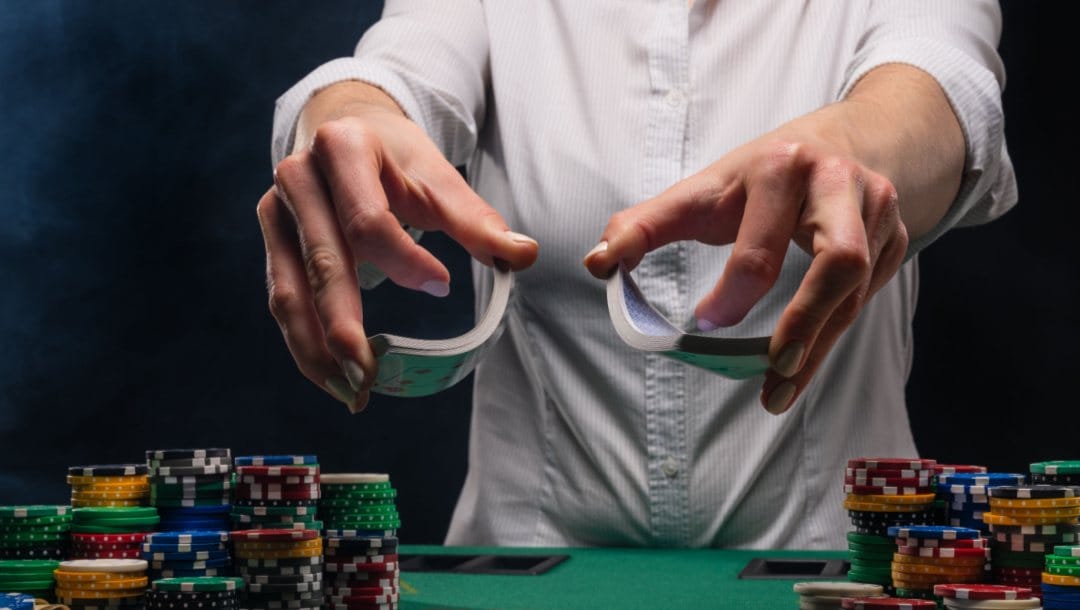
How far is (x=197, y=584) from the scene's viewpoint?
1.60 metres

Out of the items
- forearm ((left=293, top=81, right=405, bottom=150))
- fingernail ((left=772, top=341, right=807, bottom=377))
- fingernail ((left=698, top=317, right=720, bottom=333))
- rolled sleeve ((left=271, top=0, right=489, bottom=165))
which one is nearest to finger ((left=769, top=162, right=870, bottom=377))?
fingernail ((left=772, top=341, right=807, bottom=377))

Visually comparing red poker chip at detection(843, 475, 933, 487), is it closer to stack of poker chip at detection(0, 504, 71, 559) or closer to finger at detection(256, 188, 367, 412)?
finger at detection(256, 188, 367, 412)

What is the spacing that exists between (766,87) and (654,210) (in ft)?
3.17

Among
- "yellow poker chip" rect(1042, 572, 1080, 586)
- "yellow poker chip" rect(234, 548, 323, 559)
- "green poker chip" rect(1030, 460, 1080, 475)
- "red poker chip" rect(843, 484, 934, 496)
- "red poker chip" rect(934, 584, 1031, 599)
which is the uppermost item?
"green poker chip" rect(1030, 460, 1080, 475)

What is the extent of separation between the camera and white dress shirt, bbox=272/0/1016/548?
2.51 meters

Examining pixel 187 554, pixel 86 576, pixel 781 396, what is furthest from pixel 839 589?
pixel 86 576

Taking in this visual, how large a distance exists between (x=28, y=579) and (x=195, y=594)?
0.27 m

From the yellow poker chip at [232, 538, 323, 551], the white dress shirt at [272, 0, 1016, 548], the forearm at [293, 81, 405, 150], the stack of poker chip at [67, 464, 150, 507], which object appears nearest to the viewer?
the yellow poker chip at [232, 538, 323, 551]

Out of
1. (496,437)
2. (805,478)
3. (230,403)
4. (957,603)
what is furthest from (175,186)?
(957,603)

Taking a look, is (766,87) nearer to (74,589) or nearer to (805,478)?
(805,478)

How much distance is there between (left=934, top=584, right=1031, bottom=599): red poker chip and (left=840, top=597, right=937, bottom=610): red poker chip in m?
0.02

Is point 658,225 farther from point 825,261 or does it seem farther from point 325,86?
point 325,86

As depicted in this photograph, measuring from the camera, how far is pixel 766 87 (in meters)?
2.58

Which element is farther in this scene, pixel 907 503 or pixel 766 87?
pixel 766 87
